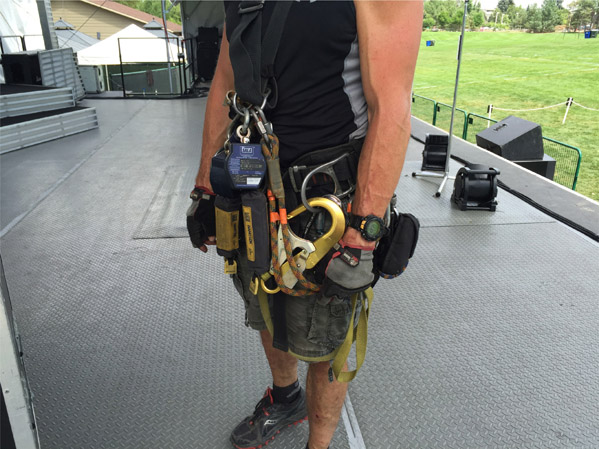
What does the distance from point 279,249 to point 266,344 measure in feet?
1.66

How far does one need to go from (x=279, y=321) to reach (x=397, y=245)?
45 cm

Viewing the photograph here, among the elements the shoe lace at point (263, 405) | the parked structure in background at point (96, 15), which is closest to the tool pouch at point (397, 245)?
the shoe lace at point (263, 405)

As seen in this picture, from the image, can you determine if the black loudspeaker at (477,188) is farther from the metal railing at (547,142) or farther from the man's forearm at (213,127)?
the man's forearm at (213,127)

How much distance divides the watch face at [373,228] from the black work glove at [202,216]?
0.60 meters

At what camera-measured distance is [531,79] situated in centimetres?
2452

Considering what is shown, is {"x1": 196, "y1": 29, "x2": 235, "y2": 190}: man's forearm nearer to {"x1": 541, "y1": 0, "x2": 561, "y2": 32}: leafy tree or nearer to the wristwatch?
the wristwatch

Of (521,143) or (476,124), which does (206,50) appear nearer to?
(476,124)

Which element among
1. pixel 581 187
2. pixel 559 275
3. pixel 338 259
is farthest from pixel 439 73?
pixel 338 259

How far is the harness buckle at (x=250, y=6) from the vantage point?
1.21 m

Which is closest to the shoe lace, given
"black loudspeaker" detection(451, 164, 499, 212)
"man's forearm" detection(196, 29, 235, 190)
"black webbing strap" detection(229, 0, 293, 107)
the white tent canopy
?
"man's forearm" detection(196, 29, 235, 190)

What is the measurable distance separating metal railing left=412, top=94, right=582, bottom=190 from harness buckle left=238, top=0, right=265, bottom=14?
573 centimetres

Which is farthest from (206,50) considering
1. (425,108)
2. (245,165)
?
(245,165)

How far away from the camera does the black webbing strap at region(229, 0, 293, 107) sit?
1.20 meters

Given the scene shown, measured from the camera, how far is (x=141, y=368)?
2.09m
